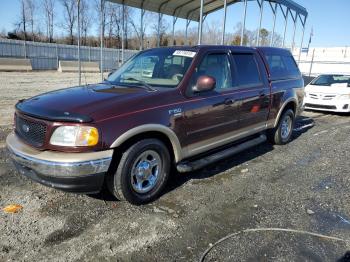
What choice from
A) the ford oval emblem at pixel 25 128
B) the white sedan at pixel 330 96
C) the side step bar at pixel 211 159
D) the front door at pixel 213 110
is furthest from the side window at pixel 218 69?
the white sedan at pixel 330 96

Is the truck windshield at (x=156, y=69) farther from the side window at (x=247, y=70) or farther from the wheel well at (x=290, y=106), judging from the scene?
the wheel well at (x=290, y=106)

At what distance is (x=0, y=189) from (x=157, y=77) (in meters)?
2.58

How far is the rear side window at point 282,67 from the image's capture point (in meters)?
6.16

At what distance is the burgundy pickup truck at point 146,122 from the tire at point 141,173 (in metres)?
0.01

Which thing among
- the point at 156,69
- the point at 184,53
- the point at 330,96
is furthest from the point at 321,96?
the point at 156,69

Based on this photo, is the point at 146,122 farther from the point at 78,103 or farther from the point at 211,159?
the point at 211,159

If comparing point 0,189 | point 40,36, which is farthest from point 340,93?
point 40,36

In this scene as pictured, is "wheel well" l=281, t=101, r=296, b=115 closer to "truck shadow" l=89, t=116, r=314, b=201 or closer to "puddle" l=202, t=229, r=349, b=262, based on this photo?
"truck shadow" l=89, t=116, r=314, b=201

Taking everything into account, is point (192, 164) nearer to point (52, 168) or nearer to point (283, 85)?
point (52, 168)

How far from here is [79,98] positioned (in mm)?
3725

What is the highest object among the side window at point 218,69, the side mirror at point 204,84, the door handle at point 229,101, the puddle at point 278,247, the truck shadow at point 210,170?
the side window at point 218,69

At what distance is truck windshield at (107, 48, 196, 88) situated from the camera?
4332mm

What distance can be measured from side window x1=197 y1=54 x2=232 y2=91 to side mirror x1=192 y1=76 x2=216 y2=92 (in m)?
0.27

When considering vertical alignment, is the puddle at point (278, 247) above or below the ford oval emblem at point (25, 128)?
below
